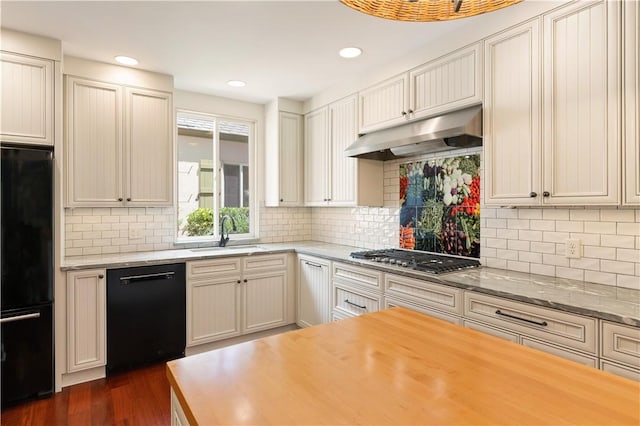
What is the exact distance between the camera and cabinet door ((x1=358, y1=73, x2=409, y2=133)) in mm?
2844

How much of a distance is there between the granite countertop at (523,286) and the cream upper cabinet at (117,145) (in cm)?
57

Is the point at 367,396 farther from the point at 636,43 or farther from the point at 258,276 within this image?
the point at 258,276

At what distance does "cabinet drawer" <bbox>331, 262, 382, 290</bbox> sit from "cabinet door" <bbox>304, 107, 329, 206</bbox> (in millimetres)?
892

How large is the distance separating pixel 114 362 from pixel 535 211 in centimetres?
325

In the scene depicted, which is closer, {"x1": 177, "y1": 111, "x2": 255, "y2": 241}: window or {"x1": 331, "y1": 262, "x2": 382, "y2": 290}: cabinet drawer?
{"x1": 331, "y1": 262, "x2": 382, "y2": 290}: cabinet drawer

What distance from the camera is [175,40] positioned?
2.59m

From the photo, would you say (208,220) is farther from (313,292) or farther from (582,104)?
(582,104)

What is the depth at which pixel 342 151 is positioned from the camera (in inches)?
138

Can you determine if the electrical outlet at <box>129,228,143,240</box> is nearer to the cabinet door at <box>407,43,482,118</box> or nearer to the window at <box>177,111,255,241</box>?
the window at <box>177,111,255,241</box>

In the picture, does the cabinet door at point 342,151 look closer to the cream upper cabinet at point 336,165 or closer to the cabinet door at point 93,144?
the cream upper cabinet at point 336,165

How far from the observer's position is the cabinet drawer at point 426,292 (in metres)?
2.10

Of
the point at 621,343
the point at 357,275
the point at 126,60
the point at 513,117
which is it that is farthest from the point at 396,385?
the point at 126,60

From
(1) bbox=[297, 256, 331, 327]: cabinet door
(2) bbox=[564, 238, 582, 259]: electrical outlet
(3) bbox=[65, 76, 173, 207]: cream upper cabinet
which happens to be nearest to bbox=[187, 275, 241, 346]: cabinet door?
(1) bbox=[297, 256, 331, 327]: cabinet door

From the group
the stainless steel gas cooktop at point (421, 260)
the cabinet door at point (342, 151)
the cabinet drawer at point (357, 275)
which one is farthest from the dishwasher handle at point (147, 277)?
the cabinet door at point (342, 151)
